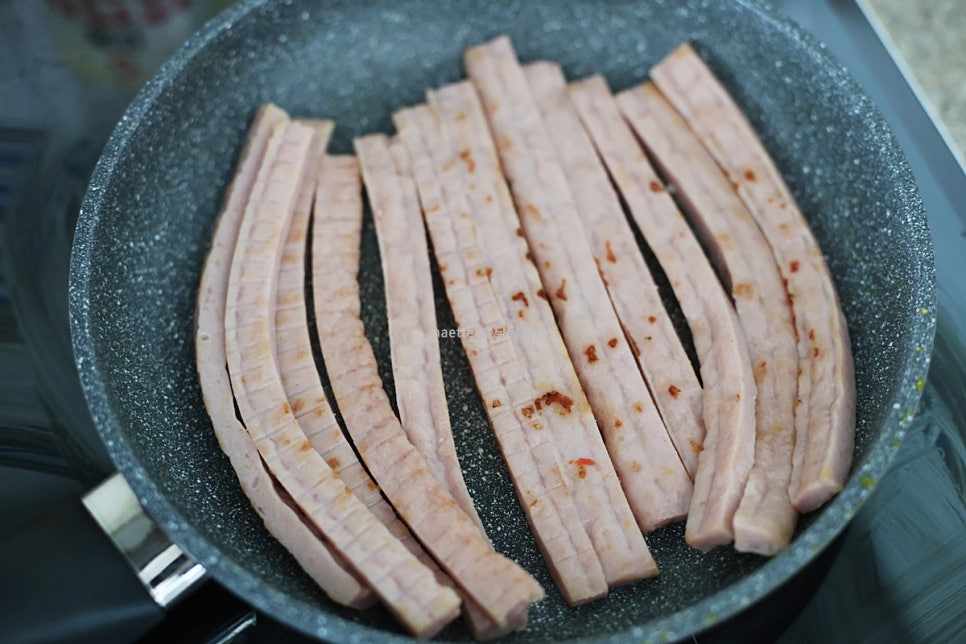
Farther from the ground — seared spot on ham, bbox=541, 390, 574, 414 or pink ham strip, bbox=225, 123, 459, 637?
pink ham strip, bbox=225, 123, 459, 637

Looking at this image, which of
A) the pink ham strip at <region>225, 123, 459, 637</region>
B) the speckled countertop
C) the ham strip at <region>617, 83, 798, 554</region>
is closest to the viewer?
the pink ham strip at <region>225, 123, 459, 637</region>

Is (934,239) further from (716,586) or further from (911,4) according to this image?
(911,4)

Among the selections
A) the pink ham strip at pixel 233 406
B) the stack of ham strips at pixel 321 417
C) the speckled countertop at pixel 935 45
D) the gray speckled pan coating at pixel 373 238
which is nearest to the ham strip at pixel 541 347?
the gray speckled pan coating at pixel 373 238

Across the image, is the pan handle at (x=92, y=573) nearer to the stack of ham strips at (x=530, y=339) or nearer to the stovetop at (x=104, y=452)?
the stovetop at (x=104, y=452)

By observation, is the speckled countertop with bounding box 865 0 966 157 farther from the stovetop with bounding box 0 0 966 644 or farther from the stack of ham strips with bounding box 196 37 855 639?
the stack of ham strips with bounding box 196 37 855 639

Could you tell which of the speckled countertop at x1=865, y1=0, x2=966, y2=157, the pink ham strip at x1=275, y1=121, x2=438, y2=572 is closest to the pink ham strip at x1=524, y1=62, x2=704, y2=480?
the pink ham strip at x1=275, y1=121, x2=438, y2=572

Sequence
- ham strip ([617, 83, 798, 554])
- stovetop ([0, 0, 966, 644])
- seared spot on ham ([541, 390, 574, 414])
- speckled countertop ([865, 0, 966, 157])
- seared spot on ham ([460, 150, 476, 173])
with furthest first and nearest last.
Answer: speckled countertop ([865, 0, 966, 157]) → seared spot on ham ([460, 150, 476, 173]) → seared spot on ham ([541, 390, 574, 414]) → stovetop ([0, 0, 966, 644]) → ham strip ([617, 83, 798, 554])

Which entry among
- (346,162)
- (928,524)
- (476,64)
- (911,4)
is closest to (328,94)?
(346,162)

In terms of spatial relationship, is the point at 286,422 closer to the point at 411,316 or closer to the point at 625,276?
the point at 411,316
